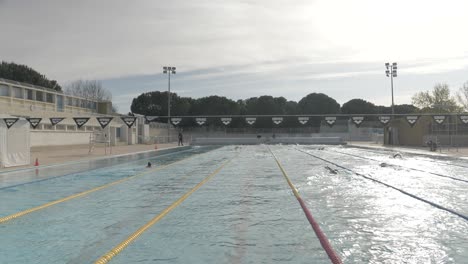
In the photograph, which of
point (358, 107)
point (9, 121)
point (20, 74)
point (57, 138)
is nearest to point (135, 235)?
point (9, 121)

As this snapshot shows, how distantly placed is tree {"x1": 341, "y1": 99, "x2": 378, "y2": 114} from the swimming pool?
3149 inches

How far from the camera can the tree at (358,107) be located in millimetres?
89562

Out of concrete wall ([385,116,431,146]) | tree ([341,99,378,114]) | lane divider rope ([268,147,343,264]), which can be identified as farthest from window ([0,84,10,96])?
tree ([341,99,378,114])

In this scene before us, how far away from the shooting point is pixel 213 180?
1261 cm

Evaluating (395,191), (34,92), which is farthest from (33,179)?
(34,92)

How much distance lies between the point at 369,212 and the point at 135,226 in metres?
4.41

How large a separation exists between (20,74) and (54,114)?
27.5 meters

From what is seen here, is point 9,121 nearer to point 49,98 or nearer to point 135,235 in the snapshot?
point 135,235

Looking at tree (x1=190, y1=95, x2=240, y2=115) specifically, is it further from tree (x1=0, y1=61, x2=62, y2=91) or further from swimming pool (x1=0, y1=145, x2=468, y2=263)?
swimming pool (x1=0, y1=145, x2=468, y2=263)

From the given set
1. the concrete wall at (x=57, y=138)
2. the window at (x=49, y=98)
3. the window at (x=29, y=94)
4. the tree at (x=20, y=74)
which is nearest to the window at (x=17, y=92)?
the window at (x=29, y=94)

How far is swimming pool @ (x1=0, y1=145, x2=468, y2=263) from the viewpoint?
198 inches

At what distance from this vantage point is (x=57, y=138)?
3234cm

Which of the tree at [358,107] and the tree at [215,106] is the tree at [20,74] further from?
the tree at [358,107]

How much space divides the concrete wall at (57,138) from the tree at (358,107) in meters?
66.5
